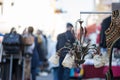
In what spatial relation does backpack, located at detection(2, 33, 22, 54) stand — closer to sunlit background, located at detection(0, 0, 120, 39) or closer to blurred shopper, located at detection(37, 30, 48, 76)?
sunlit background, located at detection(0, 0, 120, 39)

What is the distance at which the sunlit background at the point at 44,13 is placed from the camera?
24.4 ft

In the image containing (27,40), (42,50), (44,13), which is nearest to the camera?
(27,40)

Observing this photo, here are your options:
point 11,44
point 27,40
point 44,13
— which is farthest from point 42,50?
point 11,44

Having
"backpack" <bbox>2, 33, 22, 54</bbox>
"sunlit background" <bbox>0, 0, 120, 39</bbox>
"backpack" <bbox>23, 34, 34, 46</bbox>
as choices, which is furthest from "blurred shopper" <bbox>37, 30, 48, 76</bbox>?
"backpack" <bbox>2, 33, 22, 54</bbox>

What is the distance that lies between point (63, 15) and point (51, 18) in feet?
1.60

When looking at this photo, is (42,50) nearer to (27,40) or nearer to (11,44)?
(27,40)

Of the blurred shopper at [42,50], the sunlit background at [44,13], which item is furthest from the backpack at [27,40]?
the blurred shopper at [42,50]

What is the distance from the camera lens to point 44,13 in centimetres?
1305

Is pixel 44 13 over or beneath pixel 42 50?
over

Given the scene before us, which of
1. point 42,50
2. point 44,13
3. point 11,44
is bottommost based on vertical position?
point 42,50

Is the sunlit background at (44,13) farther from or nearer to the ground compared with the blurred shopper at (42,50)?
farther from the ground

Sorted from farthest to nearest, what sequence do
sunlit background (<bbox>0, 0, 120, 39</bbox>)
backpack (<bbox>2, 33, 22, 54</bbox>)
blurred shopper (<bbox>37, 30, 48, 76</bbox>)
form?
blurred shopper (<bbox>37, 30, 48, 76</bbox>), sunlit background (<bbox>0, 0, 120, 39</bbox>), backpack (<bbox>2, 33, 22, 54</bbox>)

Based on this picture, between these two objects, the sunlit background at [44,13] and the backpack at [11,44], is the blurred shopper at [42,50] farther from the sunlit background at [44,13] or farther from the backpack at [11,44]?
the backpack at [11,44]

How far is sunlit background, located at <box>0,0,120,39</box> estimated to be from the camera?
7.45 metres
